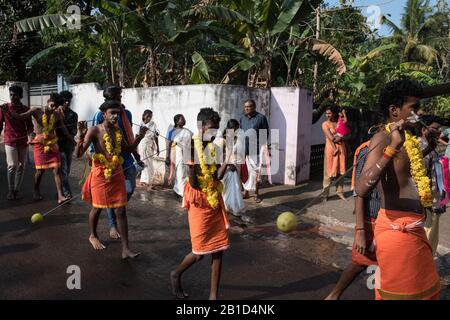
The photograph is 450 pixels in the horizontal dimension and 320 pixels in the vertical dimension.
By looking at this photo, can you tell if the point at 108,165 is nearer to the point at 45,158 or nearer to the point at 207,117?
the point at 207,117

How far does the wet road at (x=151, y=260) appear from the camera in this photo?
152 inches

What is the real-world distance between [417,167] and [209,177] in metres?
1.63

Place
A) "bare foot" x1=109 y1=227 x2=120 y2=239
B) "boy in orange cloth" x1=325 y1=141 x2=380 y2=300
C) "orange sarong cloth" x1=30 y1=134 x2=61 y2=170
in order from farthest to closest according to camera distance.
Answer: "orange sarong cloth" x1=30 y1=134 x2=61 y2=170, "bare foot" x1=109 y1=227 x2=120 y2=239, "boy in orange cloth" x1=325 y1=141 x2=380 y2=300

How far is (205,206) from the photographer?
3592 millimetres

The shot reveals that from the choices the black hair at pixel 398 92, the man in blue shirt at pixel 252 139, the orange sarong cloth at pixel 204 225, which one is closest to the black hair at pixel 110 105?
the orange sarong cloth at pixel 204 225

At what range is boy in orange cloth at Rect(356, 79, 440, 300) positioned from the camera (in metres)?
2.59

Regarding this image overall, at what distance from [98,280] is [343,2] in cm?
1282

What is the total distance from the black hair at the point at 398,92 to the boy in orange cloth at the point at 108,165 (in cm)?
257

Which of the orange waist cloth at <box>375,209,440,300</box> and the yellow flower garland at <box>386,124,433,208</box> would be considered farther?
the yellow flower garland at <box>386,124,433,208</box>

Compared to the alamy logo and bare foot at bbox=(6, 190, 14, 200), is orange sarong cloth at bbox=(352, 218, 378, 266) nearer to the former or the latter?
the alamy logo

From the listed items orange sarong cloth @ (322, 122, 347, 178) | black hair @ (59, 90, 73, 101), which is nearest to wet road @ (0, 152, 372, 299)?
orange sarong cloth @ (322, 122, 347, 178)

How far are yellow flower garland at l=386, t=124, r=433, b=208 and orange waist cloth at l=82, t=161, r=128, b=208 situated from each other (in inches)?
117

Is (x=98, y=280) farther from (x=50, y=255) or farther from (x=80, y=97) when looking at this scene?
(x=80, y=97)

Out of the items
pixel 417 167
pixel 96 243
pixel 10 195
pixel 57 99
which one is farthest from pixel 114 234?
pixel 417 167
